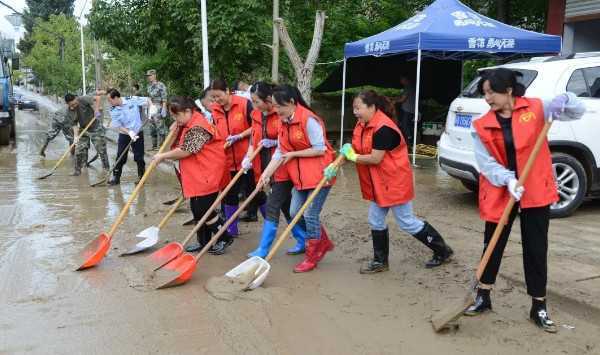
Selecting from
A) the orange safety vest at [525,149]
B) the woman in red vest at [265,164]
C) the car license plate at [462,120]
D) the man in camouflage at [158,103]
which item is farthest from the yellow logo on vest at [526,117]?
the man in camouflage at [158,103]

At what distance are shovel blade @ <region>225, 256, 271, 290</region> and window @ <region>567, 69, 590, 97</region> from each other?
412cm

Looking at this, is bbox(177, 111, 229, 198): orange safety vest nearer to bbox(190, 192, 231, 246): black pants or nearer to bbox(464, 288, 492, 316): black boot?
bbox(190, 192, 231, 246): black pants

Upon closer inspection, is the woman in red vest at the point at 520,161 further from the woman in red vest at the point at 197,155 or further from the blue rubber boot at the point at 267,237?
the woman in red vest at the point at 197,155

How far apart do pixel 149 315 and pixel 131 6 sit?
1167 cm

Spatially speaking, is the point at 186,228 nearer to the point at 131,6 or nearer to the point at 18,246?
the point at 18,246

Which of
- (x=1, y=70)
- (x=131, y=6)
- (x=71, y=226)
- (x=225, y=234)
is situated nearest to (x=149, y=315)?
(x=225, y=234)

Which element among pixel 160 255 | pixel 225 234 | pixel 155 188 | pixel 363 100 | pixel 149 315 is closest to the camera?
pixel 149 315

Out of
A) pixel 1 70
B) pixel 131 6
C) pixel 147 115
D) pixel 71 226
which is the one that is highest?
pixel 131 6

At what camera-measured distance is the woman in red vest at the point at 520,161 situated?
3.56 meters

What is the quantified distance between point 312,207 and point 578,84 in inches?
143

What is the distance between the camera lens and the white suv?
6371 mm

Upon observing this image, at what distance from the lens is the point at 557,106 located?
11.4 feet

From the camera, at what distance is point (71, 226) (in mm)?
6832

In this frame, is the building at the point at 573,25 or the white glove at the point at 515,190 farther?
the building at the point at 573,25
